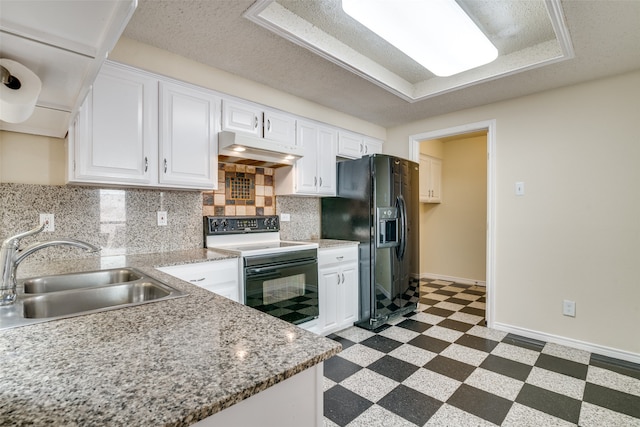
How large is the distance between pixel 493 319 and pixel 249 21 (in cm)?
327

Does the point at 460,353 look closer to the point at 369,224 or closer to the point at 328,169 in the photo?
the point at 369,224

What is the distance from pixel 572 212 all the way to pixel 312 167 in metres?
2.31

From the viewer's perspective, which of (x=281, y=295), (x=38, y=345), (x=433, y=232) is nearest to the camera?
(x=38, y=345)

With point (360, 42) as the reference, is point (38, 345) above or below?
below

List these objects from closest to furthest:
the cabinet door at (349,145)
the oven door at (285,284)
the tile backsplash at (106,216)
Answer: the tile backsplash at (106,216) → the oven door at (285,284) → the cabinet door at (349,145)

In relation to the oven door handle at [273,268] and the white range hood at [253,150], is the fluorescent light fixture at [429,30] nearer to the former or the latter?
the white range hood at [253,150]

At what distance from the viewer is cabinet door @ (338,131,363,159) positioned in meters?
3.36

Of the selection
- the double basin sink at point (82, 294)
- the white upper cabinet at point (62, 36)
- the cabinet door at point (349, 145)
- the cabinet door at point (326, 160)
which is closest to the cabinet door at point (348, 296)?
the cabinet door at point (326, 160)

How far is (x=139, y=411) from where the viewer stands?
0.47 metres

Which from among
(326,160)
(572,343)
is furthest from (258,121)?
(572,343)

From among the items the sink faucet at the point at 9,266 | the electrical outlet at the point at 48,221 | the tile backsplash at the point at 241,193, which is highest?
the tile backsplash at the point at 241,193

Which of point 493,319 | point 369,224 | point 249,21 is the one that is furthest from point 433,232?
point 249,21

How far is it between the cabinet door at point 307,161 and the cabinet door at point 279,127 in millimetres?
81

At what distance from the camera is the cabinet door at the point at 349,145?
3361mm
